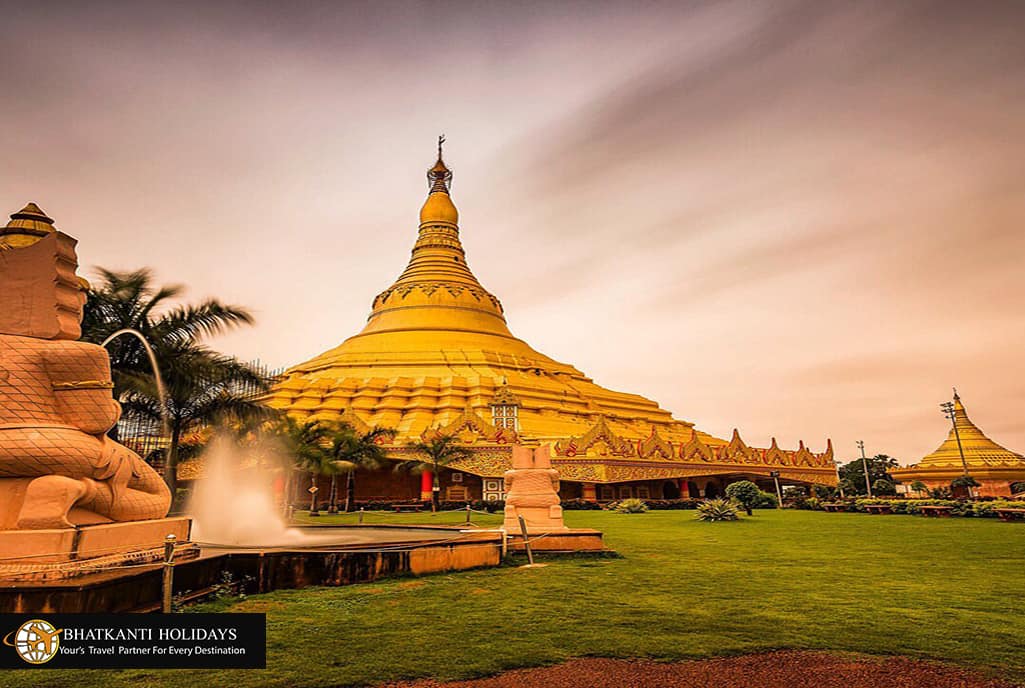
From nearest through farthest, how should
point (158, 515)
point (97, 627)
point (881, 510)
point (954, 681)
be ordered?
1. point (97, 627)
2. point (954, 681)
3. point (158, 515)
4. point (881, 510)

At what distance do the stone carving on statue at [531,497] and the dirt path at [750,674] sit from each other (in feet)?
25.2

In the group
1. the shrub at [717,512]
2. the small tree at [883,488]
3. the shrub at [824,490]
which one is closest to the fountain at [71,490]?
the shrub at [717,512]

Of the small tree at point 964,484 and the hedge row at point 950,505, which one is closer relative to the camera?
the hedge row at point 950,505

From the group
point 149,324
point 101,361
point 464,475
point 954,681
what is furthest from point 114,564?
point 464,475

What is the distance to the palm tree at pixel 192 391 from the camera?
13469 mm

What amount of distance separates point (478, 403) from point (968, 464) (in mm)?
38176

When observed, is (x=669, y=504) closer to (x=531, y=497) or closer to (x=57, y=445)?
(x=531, y=497)

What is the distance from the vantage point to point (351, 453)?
2647 cm

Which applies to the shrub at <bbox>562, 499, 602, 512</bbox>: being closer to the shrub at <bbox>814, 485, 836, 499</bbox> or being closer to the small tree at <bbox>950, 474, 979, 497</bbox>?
the shrub at <bbox>814, 485, 836, 499</bbox>

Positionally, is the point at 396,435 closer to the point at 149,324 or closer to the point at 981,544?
the point at 149,324

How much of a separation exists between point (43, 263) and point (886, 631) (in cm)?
919

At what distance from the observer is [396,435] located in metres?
31.3

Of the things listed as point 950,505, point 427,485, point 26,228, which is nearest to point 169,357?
point 26,228

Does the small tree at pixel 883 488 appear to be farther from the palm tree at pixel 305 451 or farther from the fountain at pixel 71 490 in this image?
the fountain at pixel 71 490
